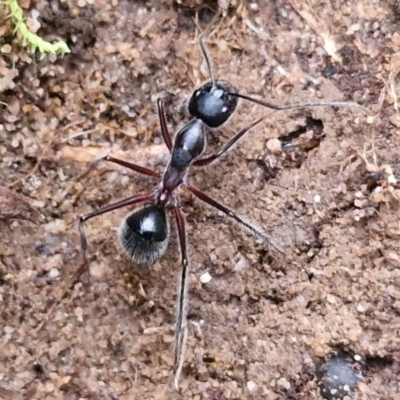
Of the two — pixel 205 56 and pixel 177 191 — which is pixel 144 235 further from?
pixel 205 56

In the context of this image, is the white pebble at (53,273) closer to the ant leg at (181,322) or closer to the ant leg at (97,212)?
the ant leg at (97,212)

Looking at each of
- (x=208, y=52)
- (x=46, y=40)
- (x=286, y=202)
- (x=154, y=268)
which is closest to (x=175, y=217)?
(x=154, y=268)

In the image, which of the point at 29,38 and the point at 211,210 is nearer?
the point at 29,38

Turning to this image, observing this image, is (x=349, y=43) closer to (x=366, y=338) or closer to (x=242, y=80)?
(x=242, y=80)

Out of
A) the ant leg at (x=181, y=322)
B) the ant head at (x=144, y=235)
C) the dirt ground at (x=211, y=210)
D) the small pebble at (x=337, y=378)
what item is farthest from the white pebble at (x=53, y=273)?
the small pebble at (x=337, y=378)

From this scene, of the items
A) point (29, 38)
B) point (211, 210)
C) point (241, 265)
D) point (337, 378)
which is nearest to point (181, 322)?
point (241, 265)

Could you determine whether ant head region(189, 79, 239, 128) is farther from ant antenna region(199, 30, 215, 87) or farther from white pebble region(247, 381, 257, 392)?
white pebble region(247, 381, 257, 392)
